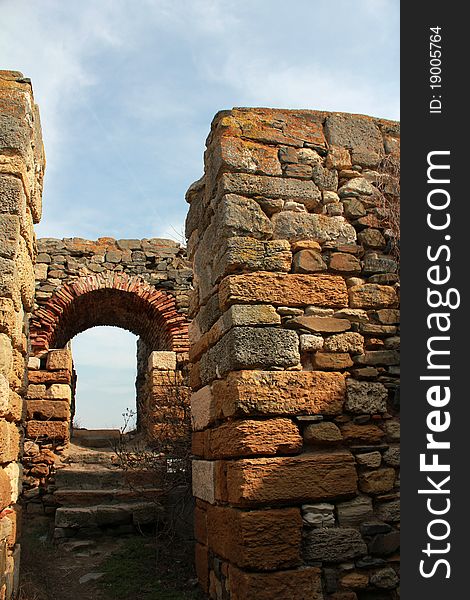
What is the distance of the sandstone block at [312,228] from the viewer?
4.22m

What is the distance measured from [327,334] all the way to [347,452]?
0.78m

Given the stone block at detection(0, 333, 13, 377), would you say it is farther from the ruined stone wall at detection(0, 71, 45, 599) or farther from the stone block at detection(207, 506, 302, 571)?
the stone block at detection(207, 506, 302, 571)

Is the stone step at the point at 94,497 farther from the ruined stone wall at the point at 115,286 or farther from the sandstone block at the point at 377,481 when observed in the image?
the sandstone block at the point at 377,481

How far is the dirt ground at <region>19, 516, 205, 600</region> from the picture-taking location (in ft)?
15.5

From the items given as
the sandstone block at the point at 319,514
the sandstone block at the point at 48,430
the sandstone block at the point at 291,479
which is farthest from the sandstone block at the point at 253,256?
the sandstone block at the point at 48,430

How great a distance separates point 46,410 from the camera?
8648 millimetres

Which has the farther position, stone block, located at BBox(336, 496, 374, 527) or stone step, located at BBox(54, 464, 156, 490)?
stone step, located at BBox(54, 464, 156, 490)

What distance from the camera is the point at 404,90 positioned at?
3.33 metres

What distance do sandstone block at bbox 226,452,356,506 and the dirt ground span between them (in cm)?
138

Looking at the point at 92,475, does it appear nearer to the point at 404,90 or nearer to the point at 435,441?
the point at 435,441

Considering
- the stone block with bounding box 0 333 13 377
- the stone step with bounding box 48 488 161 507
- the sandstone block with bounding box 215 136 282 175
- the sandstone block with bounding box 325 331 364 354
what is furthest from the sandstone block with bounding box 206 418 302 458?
the stone step with bounding box 48 488 161 507

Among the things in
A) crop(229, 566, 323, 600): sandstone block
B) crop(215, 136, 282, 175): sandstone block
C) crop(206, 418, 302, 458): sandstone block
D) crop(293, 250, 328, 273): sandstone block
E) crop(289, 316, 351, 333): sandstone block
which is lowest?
crop(229, 566, 323, 600): sandstone block

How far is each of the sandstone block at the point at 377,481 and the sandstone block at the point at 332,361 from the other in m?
0.71

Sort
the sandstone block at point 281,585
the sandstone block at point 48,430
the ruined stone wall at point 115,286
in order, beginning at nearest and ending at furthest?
the sandstone block at point 281,585, the sandstone block at point 48,430, the ruined stone wall at point 115,286
